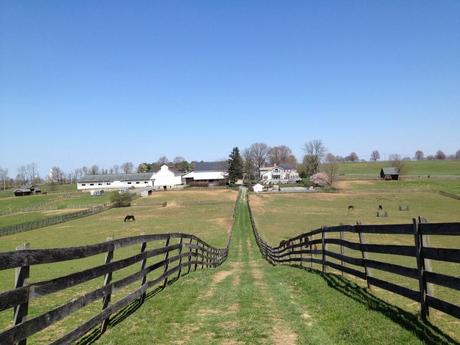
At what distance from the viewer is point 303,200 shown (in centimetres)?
9225

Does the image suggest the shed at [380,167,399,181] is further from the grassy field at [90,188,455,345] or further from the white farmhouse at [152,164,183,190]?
the grassy field at [90,188,455,345]

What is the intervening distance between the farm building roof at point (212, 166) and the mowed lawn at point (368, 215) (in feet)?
172

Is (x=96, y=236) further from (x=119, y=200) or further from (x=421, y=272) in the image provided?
(x=119, y=200)

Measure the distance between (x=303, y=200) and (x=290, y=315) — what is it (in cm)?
8626

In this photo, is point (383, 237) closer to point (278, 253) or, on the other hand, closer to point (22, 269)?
point (278, 253)

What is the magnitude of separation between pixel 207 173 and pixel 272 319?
150 metres

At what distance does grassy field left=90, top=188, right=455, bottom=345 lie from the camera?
5.88 metres

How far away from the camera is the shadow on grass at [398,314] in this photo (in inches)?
214

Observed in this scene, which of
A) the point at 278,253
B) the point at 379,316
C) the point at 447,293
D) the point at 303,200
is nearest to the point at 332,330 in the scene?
the point at 379,316

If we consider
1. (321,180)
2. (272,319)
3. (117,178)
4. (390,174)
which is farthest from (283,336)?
(117,178)

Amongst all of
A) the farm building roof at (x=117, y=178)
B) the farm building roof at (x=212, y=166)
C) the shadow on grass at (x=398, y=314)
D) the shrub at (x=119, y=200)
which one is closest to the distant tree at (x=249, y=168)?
the farm building roof at (x=212, y=166)

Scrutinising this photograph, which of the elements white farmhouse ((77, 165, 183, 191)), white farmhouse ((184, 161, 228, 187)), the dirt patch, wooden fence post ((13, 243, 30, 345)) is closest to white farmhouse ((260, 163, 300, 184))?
white farmhouse ((184, 161, 228, 187))

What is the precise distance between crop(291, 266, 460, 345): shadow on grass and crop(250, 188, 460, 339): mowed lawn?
256 millimetres

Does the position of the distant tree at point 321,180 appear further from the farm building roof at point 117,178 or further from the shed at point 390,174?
the farm building roof at point 117,178
